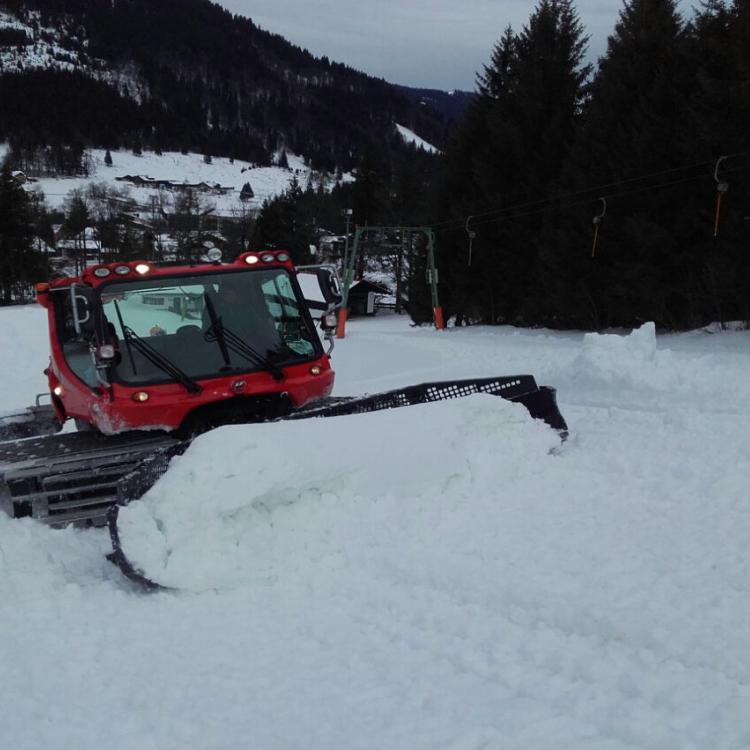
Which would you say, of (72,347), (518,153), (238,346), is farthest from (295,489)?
(518,153)

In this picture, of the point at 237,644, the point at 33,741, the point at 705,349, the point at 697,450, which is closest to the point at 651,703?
the point at 237,644

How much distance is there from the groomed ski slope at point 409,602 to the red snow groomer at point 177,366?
18.8 inches

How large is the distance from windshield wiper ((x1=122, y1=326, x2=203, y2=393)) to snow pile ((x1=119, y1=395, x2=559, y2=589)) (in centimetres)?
114

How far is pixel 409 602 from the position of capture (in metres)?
3.82

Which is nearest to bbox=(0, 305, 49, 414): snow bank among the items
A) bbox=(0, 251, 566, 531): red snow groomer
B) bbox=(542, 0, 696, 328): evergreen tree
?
bbox=(0, 251, 566, 531): red snow groomer

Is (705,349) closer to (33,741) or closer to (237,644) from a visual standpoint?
(237,644)

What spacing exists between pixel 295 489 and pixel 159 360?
1.82 m

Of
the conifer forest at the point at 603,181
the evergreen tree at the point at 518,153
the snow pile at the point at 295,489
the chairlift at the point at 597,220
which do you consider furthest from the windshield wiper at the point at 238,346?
the evergreen tree at the point at 518,153

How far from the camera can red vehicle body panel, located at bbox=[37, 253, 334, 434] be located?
557 cm

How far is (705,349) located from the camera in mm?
14656

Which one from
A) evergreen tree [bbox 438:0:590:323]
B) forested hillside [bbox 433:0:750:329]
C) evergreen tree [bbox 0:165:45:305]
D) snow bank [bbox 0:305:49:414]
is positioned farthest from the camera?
evergreen tree [bbox 0:165:45:305]

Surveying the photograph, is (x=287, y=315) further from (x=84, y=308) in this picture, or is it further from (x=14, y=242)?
(x=14, y=242)

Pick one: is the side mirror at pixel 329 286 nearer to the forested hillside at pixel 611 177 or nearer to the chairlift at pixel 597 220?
the forested hillside at pixel 611 177

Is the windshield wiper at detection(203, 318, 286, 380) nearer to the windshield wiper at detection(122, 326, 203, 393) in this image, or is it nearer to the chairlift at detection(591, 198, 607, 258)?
the windshield wiper at detection(122, 326, 203, 393)
